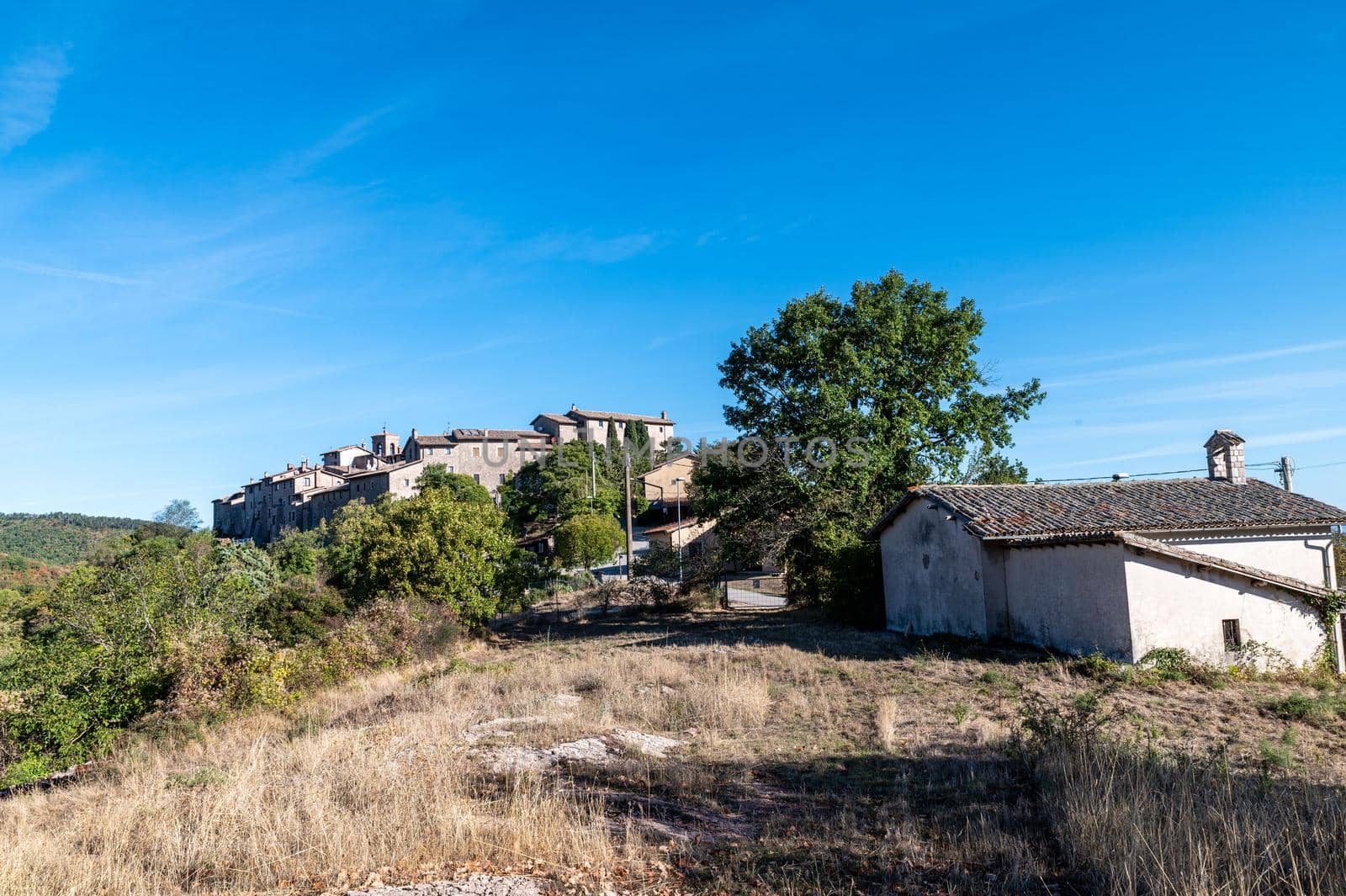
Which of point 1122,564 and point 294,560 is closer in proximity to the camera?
point 1122,564

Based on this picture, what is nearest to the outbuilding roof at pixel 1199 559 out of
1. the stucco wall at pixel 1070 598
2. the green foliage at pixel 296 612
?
the stucco wall at pixel 1070 598

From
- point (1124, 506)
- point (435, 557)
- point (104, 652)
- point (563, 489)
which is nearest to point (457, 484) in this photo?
point (563, 489)

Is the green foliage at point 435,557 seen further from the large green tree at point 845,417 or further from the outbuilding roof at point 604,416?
the outbuilding roof at point 604,416

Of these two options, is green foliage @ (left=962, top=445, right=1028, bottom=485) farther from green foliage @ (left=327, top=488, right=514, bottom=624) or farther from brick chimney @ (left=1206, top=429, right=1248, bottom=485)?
green foliage @ (left=327, top=488, right=514, bottom=624)

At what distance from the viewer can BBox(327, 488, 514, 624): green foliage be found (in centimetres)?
2873

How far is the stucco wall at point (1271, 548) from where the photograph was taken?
2022 cm

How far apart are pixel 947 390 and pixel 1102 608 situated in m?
12.3

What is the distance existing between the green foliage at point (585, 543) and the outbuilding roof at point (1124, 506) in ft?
96.3

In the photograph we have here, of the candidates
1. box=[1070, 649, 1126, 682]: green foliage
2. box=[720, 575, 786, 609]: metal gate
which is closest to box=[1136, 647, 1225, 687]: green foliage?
box=[1070, 649, 1126, 682]: green foliage

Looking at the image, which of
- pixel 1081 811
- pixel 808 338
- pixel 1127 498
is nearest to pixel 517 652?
pixel 808 338

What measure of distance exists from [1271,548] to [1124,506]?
12.1 ft

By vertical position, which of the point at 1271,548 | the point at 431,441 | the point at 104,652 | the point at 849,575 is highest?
the point at 431,441

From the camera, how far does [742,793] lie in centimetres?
880

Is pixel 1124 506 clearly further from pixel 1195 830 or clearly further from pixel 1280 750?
pixel 1195 830
